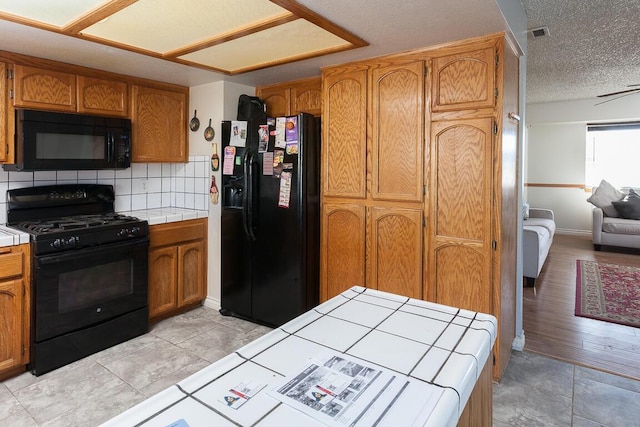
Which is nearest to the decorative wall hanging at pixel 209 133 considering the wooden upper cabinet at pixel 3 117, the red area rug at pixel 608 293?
the wooden upper cabinet at pixel 3 117

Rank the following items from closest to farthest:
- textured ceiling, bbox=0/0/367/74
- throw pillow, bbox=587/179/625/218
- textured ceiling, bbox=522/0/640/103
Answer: textured ceiling, bbox=0/0/367/74 → textured ceiling, bbox=522/0/640/103 → throw pillow, bbox=587/179/625/218

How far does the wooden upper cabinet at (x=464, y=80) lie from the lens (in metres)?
2.19

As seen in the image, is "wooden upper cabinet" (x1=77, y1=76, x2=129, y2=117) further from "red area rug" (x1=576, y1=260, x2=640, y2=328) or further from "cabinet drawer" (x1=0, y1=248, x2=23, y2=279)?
"red area rug" (x1=576, y1=260, x2=640, y2=328)

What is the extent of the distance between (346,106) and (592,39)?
233 cm

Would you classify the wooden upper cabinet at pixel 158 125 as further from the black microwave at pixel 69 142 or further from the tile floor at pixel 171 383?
the tile floor at pixel 171 383

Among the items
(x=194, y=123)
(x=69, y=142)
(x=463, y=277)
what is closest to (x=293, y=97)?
(x=194, y=123)

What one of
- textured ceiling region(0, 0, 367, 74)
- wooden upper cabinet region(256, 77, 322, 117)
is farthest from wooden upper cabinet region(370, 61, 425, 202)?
wooden upper cabinet region(256, 77, 322, 117)

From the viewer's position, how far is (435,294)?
8.02 feet

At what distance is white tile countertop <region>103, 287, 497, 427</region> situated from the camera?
706 millimetres

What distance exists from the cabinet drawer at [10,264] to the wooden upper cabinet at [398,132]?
2315mm

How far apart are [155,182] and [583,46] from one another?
4.22 meters

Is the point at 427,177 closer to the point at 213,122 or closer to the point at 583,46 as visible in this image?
the point at 213,122

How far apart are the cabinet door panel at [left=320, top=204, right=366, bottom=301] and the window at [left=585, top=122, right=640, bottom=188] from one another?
21.7 ft

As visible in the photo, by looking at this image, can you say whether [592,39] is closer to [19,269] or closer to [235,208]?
[235,208]
